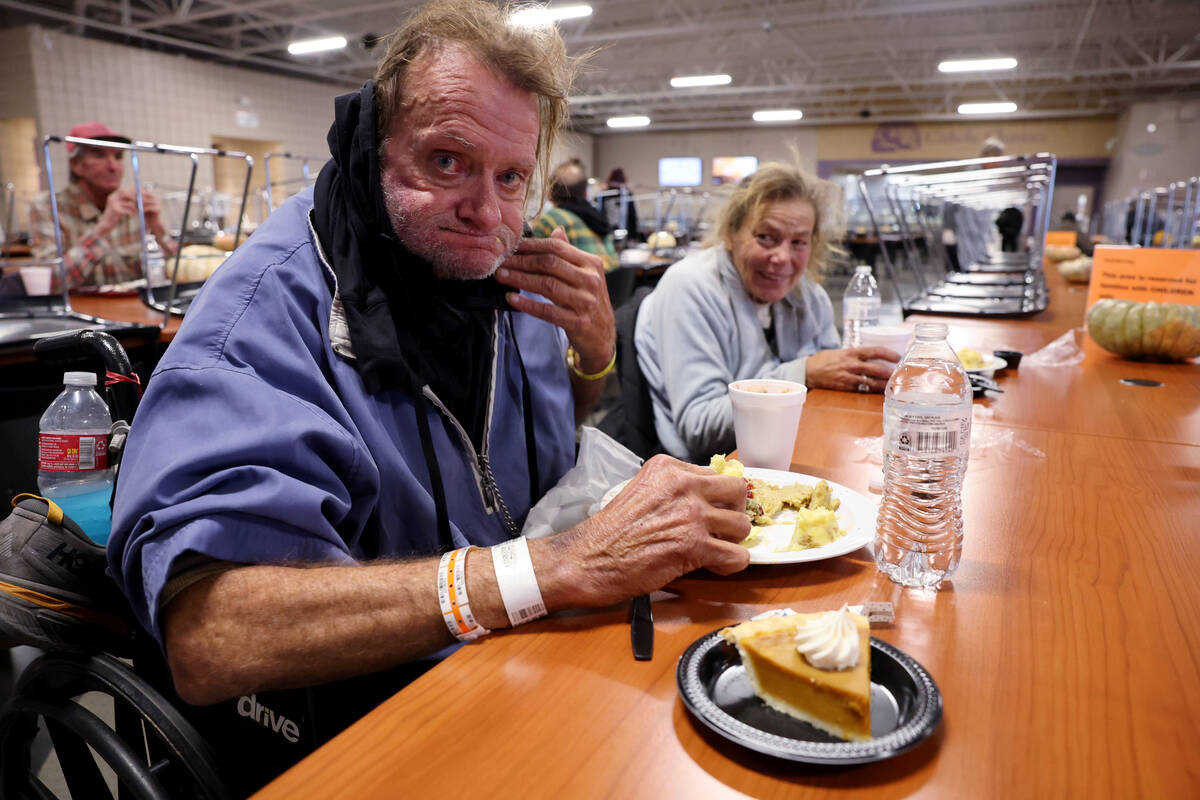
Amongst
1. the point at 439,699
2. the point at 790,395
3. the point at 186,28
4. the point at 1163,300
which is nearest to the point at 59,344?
the point at 439,699

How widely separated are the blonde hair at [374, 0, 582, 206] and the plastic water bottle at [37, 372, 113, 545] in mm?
628

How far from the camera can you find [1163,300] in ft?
8.45

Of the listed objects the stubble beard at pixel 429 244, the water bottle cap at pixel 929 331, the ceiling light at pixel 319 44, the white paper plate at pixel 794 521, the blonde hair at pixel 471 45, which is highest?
the ceiling light at pixel 319 44

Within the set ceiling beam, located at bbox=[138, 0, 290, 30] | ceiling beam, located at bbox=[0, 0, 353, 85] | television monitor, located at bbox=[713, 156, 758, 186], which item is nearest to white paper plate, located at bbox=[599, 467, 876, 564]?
ceiling beam, located at bbox=[138, 0, 290, 30]

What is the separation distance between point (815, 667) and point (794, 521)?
0.48 m

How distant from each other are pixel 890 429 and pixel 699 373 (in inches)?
42.2

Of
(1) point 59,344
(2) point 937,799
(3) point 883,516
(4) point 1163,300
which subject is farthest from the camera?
(4) point 1163,300

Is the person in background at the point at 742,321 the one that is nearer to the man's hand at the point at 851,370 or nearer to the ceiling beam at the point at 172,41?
the man's hand at the point at 851,370

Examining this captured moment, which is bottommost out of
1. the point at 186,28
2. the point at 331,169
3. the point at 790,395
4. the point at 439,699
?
the point at 439,699

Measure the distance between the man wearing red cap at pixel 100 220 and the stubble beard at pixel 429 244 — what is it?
10.4 ft

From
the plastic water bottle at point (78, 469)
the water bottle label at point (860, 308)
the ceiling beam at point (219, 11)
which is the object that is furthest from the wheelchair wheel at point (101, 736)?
the ceiling beam at point (219, 11)

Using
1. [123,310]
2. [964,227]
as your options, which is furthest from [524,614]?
[964,227]

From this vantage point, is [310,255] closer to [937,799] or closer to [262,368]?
[262,368]

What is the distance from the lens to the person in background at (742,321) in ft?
6.61
